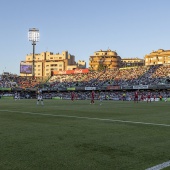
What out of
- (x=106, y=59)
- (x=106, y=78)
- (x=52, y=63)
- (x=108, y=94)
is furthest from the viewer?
(x=52, y=63)

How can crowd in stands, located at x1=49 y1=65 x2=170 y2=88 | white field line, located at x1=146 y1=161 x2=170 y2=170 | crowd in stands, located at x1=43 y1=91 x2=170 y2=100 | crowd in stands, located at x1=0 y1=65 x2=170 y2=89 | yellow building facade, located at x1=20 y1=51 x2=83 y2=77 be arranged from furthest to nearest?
yellow building facade, located at x1=20 y1=51 x2=83 y2=77 → crowd in stands, located at x1=0 y1=65 x2=170 y2=89 → crowd in stands, located at x1=49 y1=65 x2=170 y2=88 → crowd in stands, located at x1=43 y1=91 x2=170 y2=100 → white field line, located at x1=146 y1=161 x2=170 y2=170

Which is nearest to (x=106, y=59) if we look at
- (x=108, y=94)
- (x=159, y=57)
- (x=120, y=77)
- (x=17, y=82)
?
(x=159, y=57)

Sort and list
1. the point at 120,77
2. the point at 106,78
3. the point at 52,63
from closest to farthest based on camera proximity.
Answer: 1. the point at 120,77
2. the point at 106,78
3. the point at 52,63

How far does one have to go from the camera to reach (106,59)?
6821 inches

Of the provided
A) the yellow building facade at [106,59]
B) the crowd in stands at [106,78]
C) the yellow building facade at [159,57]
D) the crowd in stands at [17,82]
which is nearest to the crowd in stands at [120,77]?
the crowd in stands at [106,78]

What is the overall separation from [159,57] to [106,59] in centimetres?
3355

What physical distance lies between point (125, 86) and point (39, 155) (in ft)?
227

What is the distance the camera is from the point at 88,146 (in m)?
7.88

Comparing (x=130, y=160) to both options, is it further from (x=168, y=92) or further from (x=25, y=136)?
(x=168, y=92)

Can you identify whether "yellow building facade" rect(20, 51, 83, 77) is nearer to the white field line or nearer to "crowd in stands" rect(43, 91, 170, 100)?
"crowd in stands" rect(43, 91, 170, 100)

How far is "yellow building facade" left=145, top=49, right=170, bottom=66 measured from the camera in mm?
151000

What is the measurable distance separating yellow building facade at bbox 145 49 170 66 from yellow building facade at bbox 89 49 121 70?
72.3 ft

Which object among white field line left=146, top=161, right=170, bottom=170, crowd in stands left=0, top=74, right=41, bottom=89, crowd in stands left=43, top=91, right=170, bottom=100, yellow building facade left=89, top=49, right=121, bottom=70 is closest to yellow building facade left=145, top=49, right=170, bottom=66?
yellow building facade left=89, top=49, right=121, bottom=70

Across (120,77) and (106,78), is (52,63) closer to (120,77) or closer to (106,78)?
(106,78)
